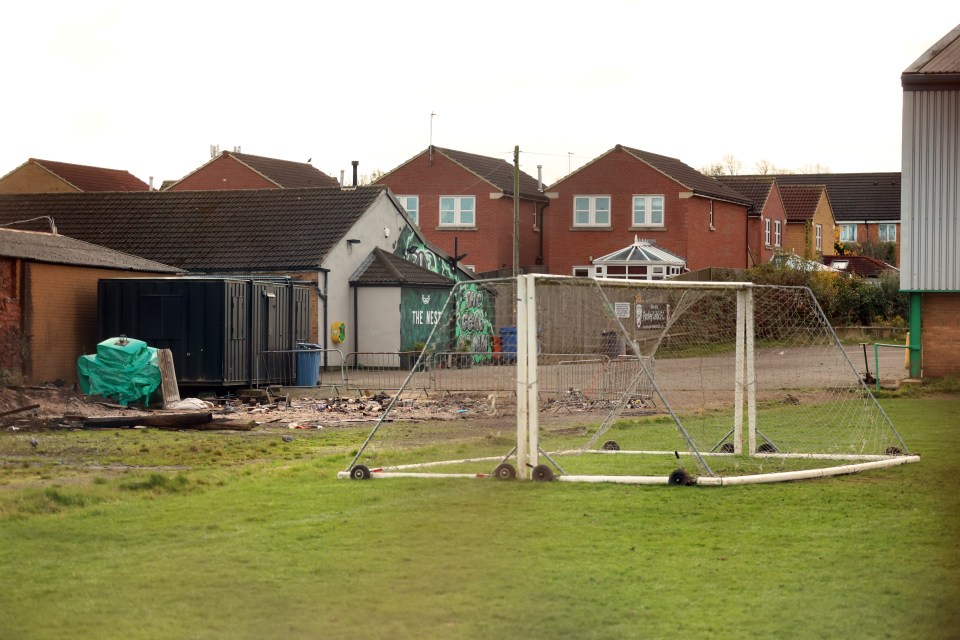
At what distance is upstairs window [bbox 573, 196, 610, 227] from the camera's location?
5719cm

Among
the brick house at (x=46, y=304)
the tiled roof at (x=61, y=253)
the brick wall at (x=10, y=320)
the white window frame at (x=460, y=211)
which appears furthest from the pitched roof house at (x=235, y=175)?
the brick wall at (x=10, y=320)

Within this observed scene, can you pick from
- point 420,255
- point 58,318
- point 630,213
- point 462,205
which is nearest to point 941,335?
point 58,318

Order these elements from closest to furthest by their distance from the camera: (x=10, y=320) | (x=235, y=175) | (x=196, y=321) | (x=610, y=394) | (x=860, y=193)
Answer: (x=610, y=394)
(x=10, y=320)
(x=196, y=321)
(x=235, y=175)
(x=860, y=193)

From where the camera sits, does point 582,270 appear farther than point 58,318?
Yes

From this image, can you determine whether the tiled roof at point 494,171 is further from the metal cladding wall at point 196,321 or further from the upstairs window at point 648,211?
the metal cladding wall at point 196,321

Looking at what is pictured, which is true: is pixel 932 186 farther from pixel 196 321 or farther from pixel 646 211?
pixel 646 211

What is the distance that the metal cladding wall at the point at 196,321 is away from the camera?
25.8 meters

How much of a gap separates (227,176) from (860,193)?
163 ft

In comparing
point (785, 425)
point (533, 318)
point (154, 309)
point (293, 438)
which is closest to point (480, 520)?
point (533, 318)

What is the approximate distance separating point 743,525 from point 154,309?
1856 centimetres

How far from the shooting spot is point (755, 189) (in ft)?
214

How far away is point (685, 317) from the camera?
18.3 meters

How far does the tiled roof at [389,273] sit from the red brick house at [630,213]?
1858 centimetres

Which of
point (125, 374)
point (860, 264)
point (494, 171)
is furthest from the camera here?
point (860, 264)
